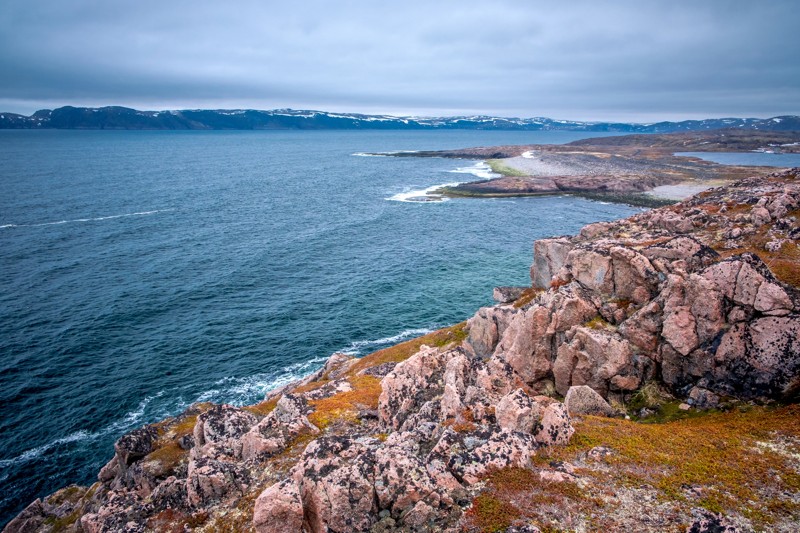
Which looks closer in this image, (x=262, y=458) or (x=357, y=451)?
(x=357, y=451)

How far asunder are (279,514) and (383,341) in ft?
169

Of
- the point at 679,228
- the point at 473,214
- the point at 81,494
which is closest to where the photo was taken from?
the point at 81,494

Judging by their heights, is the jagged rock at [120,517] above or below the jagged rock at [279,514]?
below

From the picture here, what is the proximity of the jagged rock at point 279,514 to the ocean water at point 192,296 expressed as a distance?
39308 mm

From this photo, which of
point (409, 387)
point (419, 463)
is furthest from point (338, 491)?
point (409, 387)

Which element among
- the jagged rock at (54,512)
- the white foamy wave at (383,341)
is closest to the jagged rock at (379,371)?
the white foamy wave at (383,341)

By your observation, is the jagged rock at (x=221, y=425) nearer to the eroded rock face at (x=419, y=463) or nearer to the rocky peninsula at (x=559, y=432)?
the rocky peninsula at (x=559, y=432)

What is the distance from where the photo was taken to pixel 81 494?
36.2 m

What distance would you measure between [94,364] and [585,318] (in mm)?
61305

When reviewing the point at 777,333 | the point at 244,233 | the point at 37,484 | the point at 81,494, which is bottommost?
the point at 37,484

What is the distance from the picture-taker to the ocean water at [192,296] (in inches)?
2053

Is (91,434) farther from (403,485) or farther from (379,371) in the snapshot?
(403,485)

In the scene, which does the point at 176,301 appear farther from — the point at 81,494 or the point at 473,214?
the point at 473,214

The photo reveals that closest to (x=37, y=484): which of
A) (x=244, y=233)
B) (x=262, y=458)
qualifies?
(x=262, y=458)
